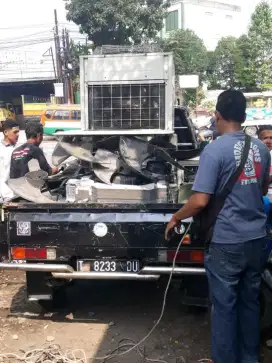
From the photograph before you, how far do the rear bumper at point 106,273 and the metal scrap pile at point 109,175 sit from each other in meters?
0.60

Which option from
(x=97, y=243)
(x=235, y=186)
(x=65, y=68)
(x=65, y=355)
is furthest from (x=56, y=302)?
(x=65, y=68)

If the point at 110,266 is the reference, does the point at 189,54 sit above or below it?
above

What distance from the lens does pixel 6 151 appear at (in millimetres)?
5445

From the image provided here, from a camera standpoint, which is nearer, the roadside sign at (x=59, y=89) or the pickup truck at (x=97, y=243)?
the pickup truck at (x=97, y=243)

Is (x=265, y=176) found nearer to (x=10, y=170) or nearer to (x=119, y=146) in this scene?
(x=119, y=146)

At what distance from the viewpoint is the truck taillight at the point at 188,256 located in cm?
385

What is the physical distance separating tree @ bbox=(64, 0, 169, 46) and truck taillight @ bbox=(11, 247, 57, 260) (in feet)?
102

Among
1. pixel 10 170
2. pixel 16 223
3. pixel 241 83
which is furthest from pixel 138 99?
pixel 241 83

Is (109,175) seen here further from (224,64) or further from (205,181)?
(224,64)

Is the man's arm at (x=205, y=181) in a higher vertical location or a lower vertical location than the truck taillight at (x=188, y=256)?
higher

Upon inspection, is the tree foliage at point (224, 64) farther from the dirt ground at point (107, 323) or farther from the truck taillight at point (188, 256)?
the truck taillight at point (188, 256)

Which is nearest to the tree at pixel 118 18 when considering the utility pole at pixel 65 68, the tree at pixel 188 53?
the utility pole at pixel 65 68

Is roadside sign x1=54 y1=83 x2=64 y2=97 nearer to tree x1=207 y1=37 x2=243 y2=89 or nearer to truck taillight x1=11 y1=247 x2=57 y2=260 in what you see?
tree x1=207 y1=37 x2=243 y2=89

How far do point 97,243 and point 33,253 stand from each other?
564 mm
